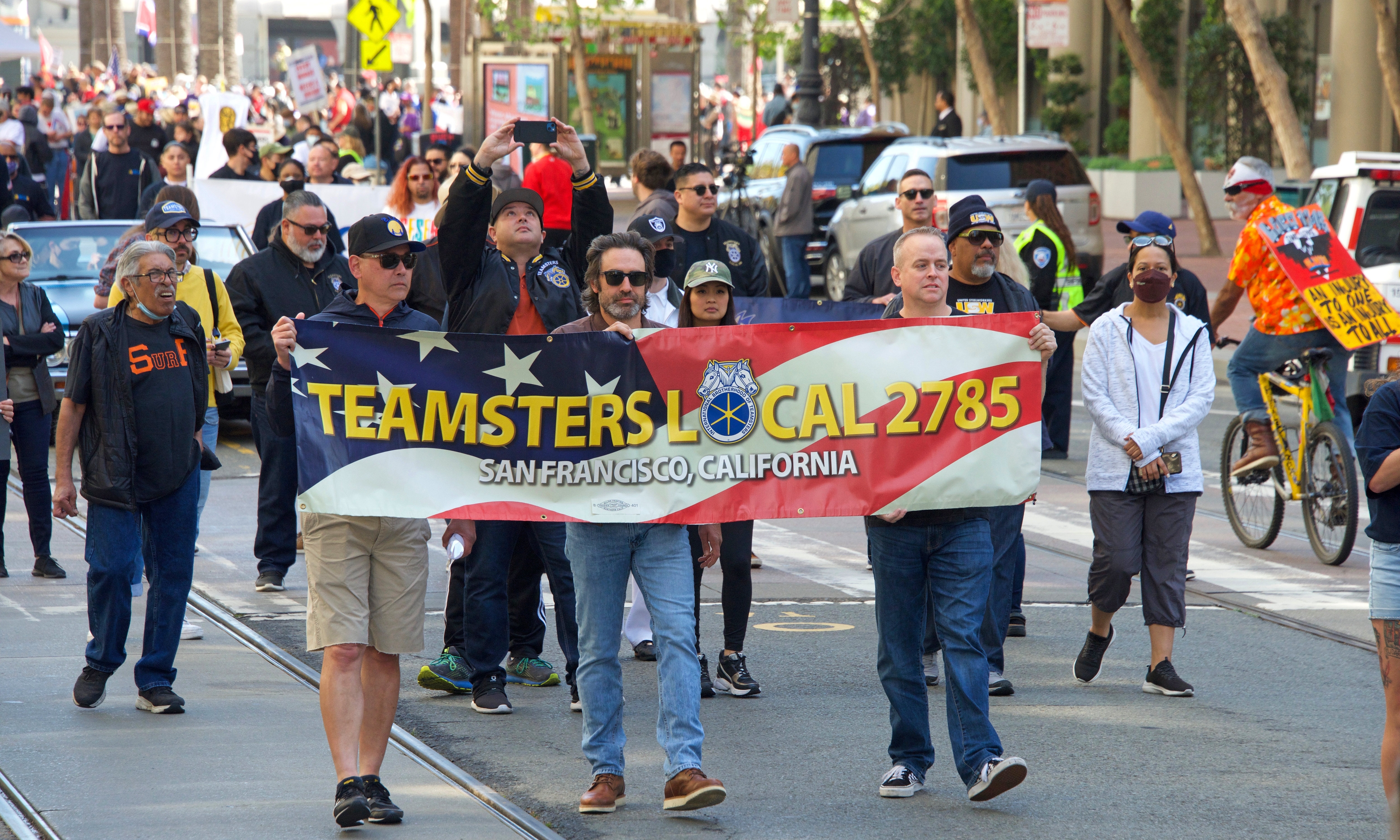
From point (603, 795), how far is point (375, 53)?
18.6 m

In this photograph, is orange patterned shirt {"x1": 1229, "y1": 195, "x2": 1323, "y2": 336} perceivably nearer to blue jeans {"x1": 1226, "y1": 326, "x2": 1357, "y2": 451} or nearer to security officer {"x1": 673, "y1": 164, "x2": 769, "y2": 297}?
blue jeans {"x1": 1226, "y1": 326, "x2": 1357, "y2": 451}

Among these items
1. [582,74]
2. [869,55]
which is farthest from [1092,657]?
[869,55]

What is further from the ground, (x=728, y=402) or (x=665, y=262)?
(x=665, y=262)

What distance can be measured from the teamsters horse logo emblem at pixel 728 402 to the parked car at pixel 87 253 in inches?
336

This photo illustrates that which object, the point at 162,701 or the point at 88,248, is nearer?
the point at 162,701

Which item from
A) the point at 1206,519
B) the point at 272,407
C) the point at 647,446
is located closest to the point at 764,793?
the point at 647,446

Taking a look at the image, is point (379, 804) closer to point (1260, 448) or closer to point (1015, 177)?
point (1260, 448)

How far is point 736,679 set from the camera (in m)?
7.04

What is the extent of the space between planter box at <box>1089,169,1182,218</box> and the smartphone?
1030 inches

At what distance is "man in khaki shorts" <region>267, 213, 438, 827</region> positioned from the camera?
5.37 m

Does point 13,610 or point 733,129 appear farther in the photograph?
point 733,129

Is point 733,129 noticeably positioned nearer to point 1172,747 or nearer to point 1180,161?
point 1180,161

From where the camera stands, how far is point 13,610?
27.3 ft

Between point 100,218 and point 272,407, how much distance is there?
477 inches
